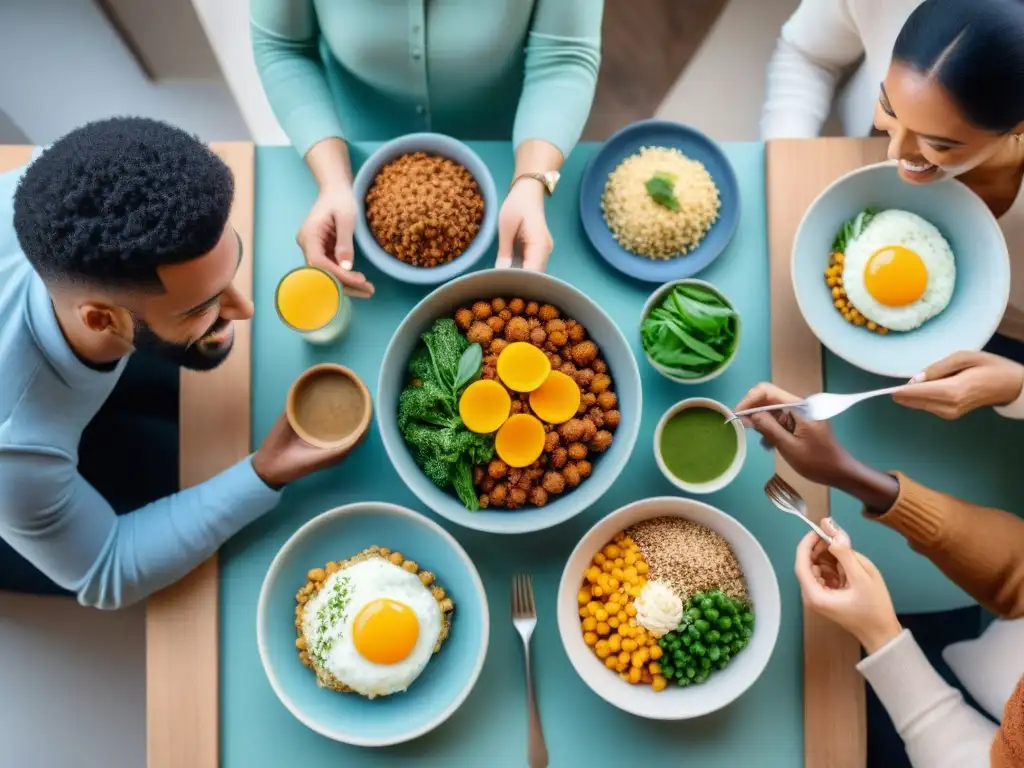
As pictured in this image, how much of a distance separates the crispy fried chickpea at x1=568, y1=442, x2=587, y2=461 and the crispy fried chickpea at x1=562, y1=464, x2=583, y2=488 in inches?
0.6

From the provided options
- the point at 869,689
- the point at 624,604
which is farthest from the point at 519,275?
the point at 869,689

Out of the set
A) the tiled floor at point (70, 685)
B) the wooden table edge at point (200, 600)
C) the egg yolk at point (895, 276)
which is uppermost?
the egg yolk at point (895, 276)

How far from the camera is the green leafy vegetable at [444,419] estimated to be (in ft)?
3.98

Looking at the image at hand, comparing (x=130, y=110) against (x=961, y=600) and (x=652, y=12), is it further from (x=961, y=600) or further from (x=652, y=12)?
(x=961, y=600)

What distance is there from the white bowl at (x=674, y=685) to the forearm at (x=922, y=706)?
0.20 metres

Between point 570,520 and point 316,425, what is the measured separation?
48 centimetres

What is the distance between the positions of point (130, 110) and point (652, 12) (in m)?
1.66

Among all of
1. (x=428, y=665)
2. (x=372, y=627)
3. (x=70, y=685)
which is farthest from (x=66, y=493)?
(x=70, y=685)

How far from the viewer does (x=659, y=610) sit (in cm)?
123

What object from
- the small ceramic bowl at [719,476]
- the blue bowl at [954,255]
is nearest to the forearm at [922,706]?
the small ceramic bowl at [719,476]

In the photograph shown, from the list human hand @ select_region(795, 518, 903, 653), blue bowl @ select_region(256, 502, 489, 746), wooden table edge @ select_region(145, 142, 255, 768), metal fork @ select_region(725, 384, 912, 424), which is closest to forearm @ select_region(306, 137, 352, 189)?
wooden table edge @ select_region(145, 142, 255, 768)

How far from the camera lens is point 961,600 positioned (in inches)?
54.9

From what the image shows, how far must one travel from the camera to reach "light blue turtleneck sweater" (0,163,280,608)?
1.16 m

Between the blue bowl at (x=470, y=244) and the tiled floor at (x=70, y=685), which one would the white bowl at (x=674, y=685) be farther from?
the tiled floor at (x=70, y=685)
